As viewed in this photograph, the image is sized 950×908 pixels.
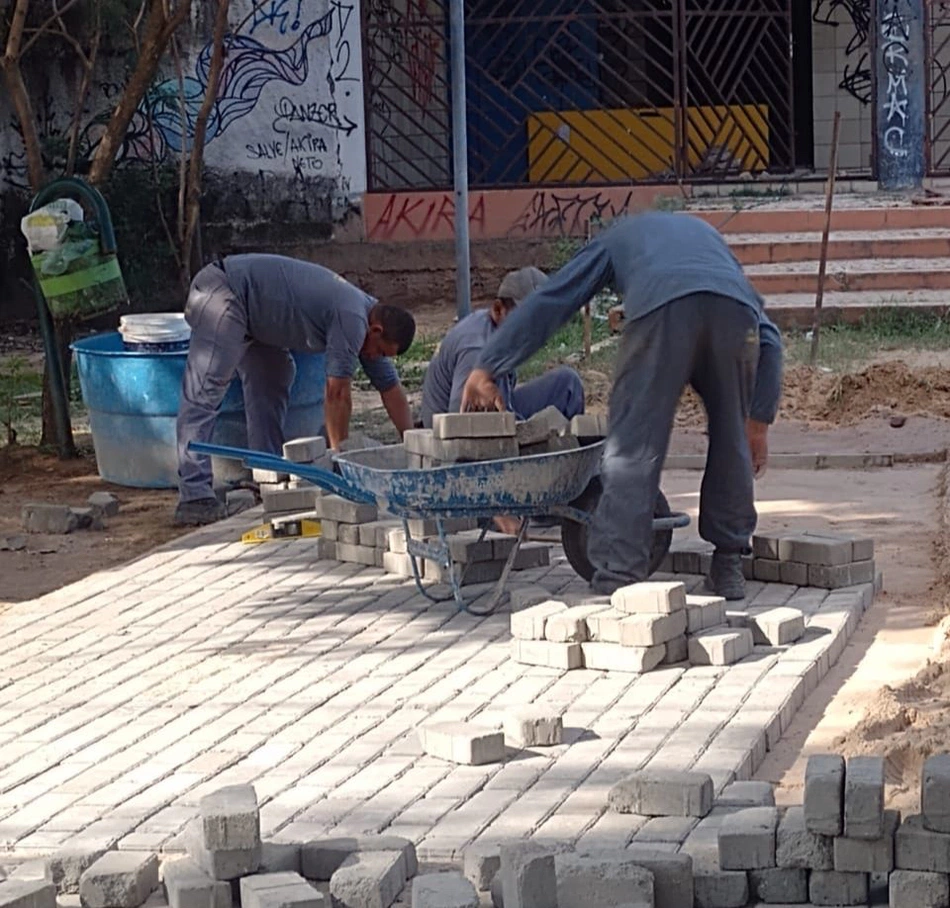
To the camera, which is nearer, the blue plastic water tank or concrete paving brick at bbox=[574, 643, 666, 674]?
concrete paving brick at bbox=[574, 643, 666, 674]

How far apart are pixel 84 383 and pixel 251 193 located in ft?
26.7

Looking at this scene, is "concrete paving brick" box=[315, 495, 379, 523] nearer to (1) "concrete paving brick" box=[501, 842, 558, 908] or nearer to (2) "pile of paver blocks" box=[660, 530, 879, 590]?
(2) "pile of paver blocks" box=[660, 530, 879, 590]

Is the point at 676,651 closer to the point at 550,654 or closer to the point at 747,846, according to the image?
the point at 550,654

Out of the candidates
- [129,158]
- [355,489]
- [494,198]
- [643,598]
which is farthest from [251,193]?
[643,598]

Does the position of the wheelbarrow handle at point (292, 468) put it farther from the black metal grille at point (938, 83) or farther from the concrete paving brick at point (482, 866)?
the black metal grille at point (938, 83)

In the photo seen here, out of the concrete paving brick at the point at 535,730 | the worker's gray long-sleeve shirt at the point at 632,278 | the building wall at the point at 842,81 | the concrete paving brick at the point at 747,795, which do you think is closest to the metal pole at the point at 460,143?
the worker's gray long-sleeve shirt at the point at 632,278

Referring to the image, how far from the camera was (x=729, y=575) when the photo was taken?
719 cm

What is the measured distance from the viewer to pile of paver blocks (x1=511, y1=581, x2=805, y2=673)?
20.5 feet

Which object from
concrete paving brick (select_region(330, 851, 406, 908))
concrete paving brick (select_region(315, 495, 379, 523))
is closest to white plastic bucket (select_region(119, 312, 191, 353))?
concrete paving brick (select_region(315, 495, 379, 523))

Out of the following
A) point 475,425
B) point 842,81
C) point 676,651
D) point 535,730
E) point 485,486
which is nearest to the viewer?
point 535,730

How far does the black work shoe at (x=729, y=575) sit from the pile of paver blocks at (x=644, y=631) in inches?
Answer: 23.4

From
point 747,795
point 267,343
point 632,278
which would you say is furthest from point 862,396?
point 747,795

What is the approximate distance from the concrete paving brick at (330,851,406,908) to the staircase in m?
10.4

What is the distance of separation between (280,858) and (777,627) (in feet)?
8.42
